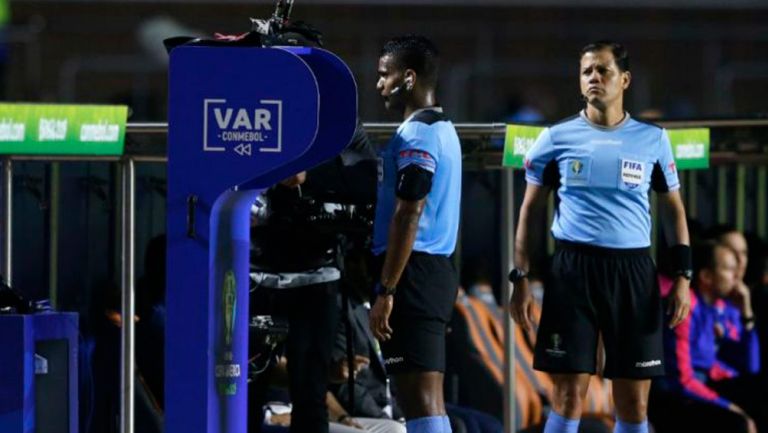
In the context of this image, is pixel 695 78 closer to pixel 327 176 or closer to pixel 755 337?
pixel 755 337

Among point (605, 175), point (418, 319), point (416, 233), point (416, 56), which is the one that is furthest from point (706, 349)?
point (416, 56)

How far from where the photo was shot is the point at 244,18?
786 inches

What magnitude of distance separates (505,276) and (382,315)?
1.97 metres

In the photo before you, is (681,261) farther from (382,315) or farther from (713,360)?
(713,360)

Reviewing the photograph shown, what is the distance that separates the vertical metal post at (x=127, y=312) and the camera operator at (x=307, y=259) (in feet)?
2.97

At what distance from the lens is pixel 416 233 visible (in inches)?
317

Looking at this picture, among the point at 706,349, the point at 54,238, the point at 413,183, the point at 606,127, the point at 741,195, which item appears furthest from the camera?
the point at 741,195

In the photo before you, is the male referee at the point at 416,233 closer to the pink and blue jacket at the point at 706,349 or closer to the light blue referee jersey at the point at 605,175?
the light blue referee jersey at the point at 605,175

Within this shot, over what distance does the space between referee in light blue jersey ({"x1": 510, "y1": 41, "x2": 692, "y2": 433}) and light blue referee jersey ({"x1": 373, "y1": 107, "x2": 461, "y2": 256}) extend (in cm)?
46

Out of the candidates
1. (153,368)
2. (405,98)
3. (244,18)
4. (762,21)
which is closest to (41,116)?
(153,368)

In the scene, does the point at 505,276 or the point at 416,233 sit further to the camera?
the point at 505,276

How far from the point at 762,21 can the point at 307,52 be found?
540 inches

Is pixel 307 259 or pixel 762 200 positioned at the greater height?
pixel 762 200

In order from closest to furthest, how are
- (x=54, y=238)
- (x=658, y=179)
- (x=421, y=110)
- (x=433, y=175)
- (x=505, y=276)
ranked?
1. (x=433, y=175)
2. (x=421, y=110)
3. (x=658, y=179)
4. (x=54, y=238)
5. (x=505, y=276)
